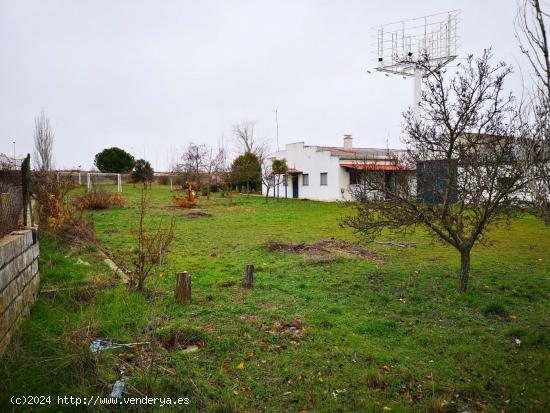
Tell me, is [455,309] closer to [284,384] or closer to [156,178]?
[284,384]

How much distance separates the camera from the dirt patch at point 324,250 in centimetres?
1041

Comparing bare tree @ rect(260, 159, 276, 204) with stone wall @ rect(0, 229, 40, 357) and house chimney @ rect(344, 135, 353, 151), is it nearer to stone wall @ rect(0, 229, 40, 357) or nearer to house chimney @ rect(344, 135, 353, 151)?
house chimney @ rect(344, 135, 353, 151)

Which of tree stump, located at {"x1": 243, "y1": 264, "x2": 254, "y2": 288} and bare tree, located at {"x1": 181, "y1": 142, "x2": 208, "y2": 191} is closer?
tree stump, located at {"x1": 243, "y1": 264, "x2": 254, "y2": 288}

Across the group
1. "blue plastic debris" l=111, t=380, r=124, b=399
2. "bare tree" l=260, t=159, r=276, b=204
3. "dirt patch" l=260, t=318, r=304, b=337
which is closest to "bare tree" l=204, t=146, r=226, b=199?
"bare tree" l=260, t=159, r=276, b=204

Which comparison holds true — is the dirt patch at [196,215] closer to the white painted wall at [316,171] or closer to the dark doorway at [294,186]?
the white painted wall at [316,171]

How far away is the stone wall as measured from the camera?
14.6 feet

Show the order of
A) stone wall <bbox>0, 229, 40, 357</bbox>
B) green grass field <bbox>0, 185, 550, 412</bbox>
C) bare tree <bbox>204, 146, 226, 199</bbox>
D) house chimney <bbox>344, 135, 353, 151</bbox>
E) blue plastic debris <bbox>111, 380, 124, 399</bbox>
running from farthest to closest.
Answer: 1. bare tree <bbox>204, 146, 226, 199</bbox>
2. house chimney <bbox>344, 135, 353, 151</bbox>
3. stone wall <bbox>0, 229, 40, 357</bbox>
4. green grass field <bbox>0, 185, 550, 412</bbox>
5. blue plastic debris <bbox>111, 380, 124, 399</bbox>

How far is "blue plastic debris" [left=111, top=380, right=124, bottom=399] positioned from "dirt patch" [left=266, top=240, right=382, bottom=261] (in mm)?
6446

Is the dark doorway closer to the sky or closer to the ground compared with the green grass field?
closer to the sky

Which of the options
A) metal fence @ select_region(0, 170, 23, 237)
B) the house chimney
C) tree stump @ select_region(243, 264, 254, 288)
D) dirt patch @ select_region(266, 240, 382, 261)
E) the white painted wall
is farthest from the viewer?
the house chimney

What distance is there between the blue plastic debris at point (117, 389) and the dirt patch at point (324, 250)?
6446 mm

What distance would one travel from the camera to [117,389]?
3.78 m

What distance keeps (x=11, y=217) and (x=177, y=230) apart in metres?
8.87

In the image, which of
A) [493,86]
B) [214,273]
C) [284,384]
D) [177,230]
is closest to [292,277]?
[214,273]
